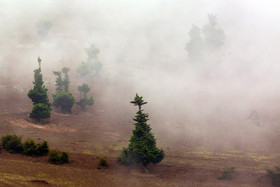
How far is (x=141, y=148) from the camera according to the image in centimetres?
2389

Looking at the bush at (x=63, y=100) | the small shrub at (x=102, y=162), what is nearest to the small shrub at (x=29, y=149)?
the small shrub at (x=102, y=162)

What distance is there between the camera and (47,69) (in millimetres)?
72375

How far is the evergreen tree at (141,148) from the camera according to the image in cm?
2377

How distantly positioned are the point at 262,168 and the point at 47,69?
64.2 meters

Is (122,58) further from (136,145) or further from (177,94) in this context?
(136,145)

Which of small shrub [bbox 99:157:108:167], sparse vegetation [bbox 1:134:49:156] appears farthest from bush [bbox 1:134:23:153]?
small shrub [bbox 99:157:108:167]

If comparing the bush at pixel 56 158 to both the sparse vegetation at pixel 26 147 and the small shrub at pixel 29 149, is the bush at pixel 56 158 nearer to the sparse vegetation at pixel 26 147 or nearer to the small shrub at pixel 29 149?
the sparse vegetation at pixel 26 147

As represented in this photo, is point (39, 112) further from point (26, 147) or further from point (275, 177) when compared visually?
point (275, 177)

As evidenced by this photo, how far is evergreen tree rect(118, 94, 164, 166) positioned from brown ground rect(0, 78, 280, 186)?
105cm

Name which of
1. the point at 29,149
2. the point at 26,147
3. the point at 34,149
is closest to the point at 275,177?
the point at 34,149

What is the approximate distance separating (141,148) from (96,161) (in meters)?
4.99

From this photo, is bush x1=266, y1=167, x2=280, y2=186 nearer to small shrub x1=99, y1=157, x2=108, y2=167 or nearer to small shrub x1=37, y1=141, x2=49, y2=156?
small shrub x1=99, y1=157, x2=108, y2=167

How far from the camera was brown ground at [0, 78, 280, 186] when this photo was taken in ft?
63.4

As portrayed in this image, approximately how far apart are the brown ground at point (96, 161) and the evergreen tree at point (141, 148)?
105cm
